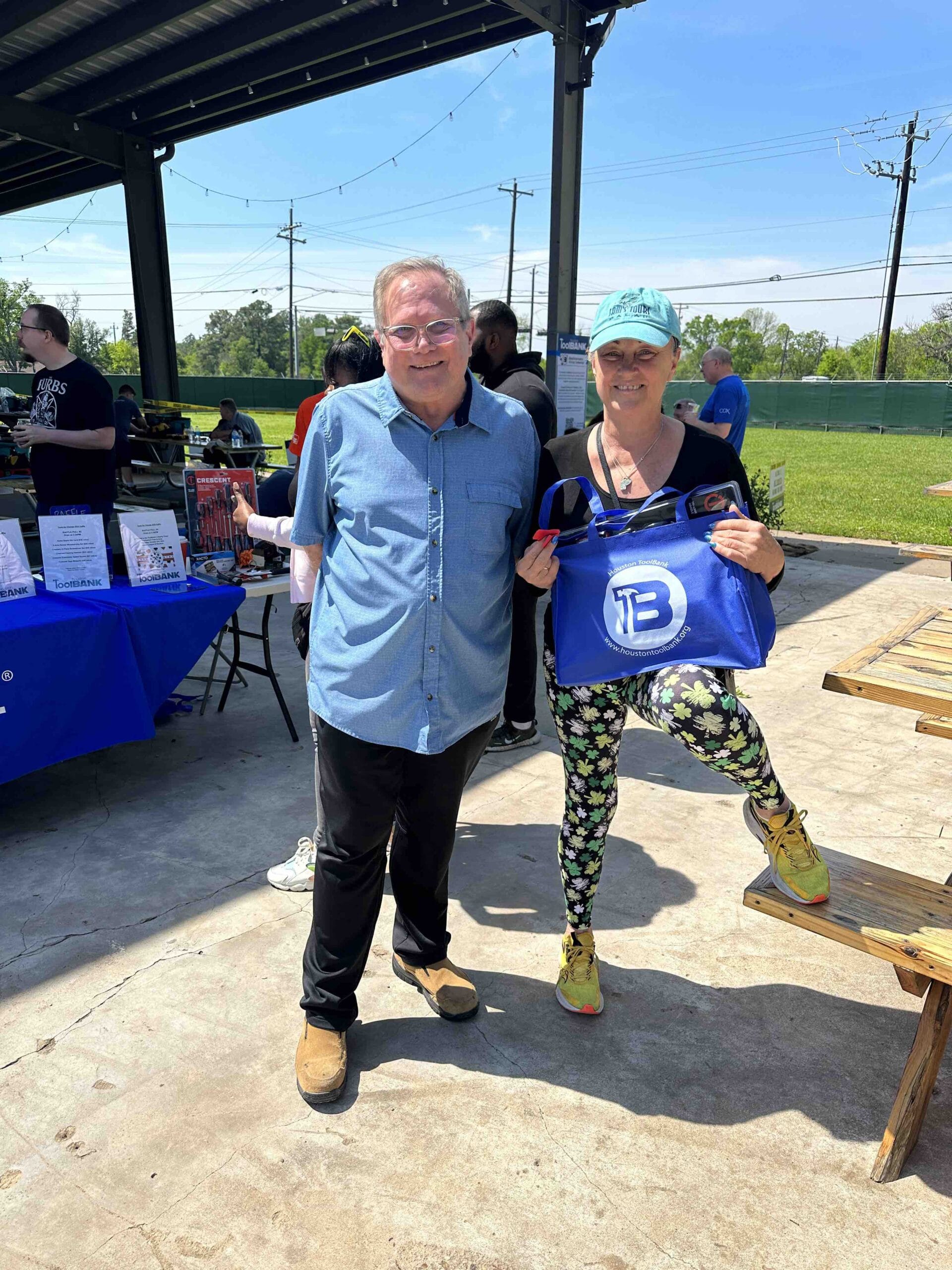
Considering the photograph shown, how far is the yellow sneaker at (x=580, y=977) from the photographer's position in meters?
2.32

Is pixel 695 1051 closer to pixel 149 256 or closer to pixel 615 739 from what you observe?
pixel 615 739

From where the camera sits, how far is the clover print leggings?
5.95 feet

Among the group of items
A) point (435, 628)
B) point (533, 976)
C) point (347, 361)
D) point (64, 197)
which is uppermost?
point (64, 197)

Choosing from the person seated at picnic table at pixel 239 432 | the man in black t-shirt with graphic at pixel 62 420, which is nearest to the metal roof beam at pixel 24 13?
the person seated at picnic table at pixel 239 432

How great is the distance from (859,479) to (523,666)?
15.1 meters

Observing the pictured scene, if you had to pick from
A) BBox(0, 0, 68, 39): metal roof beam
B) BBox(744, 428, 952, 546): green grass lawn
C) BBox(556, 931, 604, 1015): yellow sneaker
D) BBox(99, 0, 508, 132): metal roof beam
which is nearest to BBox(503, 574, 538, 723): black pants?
BBox(556, 931, 604, 1015): yellow sneaker

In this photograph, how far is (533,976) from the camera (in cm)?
252

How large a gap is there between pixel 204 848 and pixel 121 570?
54.7 inches

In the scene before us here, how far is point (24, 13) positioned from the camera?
824 cm

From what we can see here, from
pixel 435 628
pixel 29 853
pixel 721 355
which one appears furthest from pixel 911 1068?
pixel 721 355

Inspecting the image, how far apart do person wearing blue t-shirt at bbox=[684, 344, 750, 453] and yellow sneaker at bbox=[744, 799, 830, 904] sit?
5.68 m

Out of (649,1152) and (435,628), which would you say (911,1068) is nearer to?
(649,1152)

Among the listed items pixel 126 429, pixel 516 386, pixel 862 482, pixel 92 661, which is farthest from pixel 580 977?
pixel 862 482

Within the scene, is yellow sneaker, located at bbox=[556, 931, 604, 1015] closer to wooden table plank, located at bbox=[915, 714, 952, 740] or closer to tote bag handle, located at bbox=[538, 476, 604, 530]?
wooden table plank, located at bbox=[915, 714, 952, 740]
